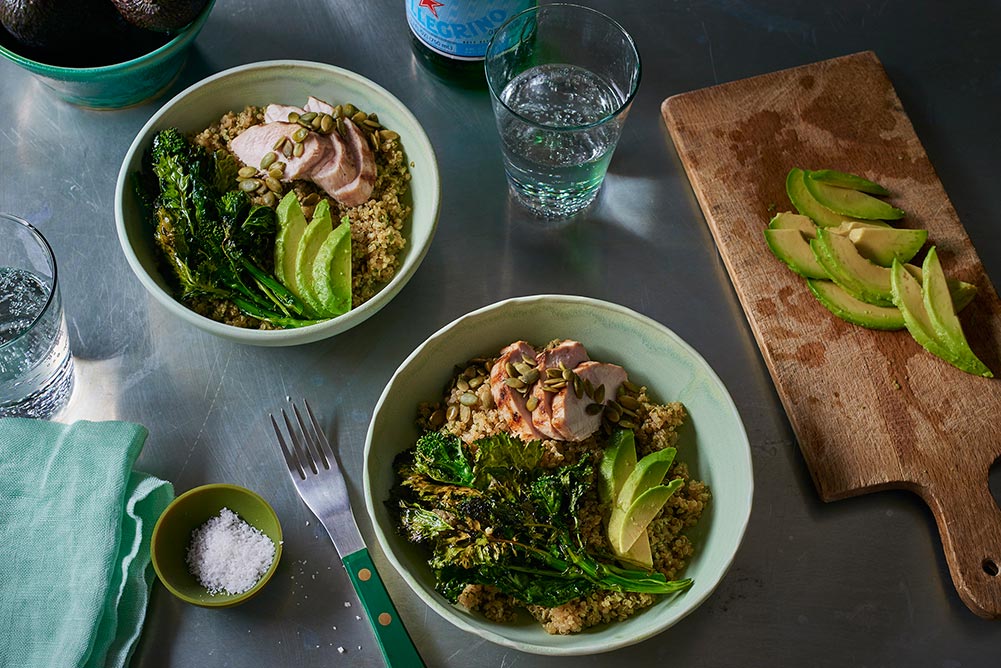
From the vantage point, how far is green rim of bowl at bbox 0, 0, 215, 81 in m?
1.68

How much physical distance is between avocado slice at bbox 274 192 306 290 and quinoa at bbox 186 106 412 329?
0.02 meters

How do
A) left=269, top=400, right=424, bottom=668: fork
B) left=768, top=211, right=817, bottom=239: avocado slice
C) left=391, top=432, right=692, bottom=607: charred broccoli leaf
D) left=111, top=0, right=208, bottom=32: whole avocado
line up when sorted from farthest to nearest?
1. left=768, top=211, right=817, bottom=239: avocado slice
2. left=111, top=0, right=208, bottom=32: whole avocado
3. left=269, top=400, right=424, bottom=668: fork
4. left=391, top=432, right=692, bottom=607: charred broccoli leaf

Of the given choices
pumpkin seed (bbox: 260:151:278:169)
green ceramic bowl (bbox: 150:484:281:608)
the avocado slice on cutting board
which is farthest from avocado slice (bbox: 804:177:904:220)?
green ceramic bowl (bbox: 150:484:281:608)

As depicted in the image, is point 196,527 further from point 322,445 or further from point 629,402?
point 629,402

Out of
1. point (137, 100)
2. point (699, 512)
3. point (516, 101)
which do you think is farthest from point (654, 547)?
point (137, 100)

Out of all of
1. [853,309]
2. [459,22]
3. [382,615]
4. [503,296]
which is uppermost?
[459,22]

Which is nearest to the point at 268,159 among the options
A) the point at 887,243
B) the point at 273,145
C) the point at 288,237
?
the point at 273,145

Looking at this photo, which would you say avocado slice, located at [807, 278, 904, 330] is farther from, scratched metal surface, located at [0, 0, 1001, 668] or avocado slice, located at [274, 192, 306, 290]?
avocado slice, located at [274, 192, 306, 290]

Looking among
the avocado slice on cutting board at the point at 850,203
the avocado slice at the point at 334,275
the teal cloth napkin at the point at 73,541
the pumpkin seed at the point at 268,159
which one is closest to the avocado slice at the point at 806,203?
the avocado slice on cutting board at the point at 850,203

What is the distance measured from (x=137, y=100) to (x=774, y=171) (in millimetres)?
1250

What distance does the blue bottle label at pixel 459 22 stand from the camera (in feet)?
5.66

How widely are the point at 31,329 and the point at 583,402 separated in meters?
0.86

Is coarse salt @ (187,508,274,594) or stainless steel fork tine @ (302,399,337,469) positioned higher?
stainless steel fork tine @ (302,399,337,469)

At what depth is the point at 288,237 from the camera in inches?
64.2
